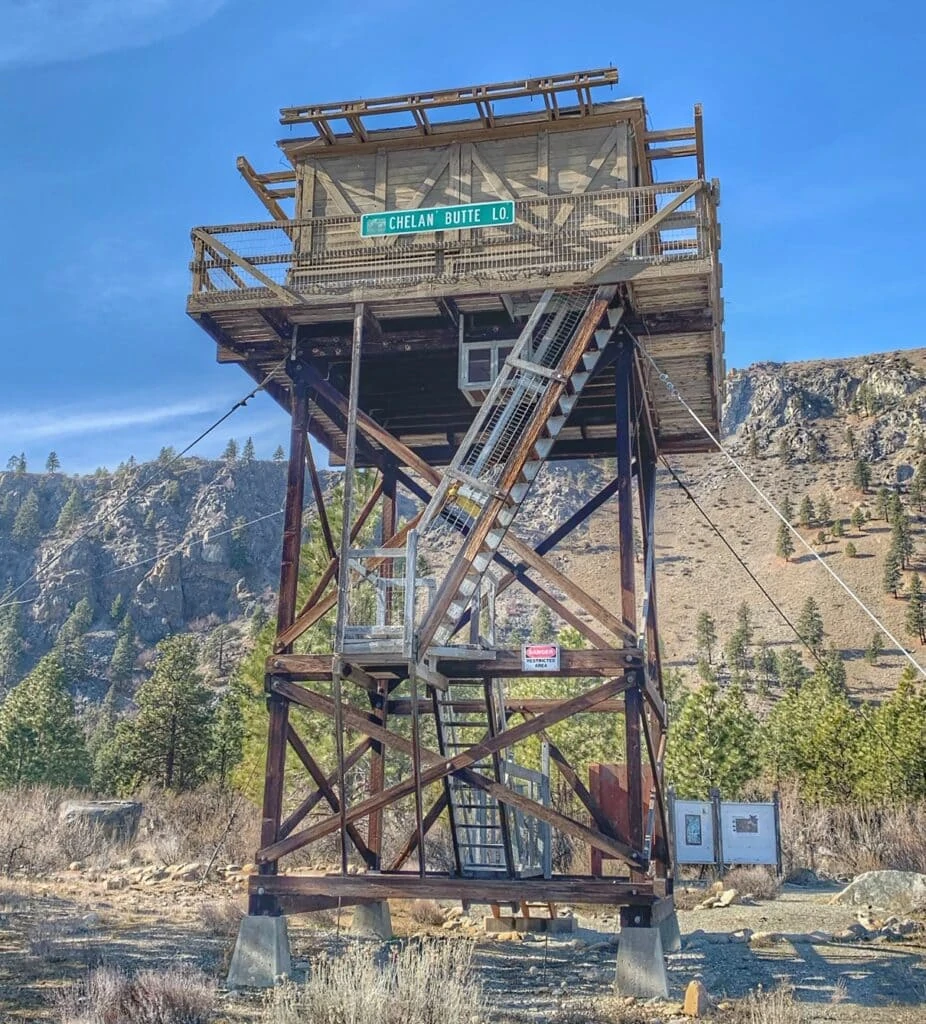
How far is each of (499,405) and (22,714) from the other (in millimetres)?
57486

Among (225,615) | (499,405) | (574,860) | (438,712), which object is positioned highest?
(225,615)

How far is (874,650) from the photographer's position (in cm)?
11781

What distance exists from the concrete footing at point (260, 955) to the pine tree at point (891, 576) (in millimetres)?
128313

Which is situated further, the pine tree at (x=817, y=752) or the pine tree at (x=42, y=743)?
the pine tree at (x=42, y=743)

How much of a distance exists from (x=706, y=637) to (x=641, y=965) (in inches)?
4438

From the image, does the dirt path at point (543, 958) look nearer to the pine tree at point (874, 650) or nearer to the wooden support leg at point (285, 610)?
the wooden support leg at point (285, 610)

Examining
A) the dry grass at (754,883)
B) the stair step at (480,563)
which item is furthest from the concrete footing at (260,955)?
the dry grass at (754,883)

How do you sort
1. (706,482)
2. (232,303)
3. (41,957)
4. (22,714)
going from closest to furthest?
(41,957) → (232,303) → (22,714) → (706,482)

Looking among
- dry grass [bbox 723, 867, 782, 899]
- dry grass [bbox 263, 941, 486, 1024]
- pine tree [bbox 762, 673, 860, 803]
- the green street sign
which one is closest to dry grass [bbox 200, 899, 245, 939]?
dry grass [bbox 263, 941, 486, 1024]

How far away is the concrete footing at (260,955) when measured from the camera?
1541cm

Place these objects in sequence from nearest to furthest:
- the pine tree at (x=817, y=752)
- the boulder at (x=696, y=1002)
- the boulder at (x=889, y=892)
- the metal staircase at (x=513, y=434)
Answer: the boulder at (x=696, y=1002), the metal staircase at (x=513, y=434), the boulder at (x=889, y=892), the pine tree at (x=817, y=752)

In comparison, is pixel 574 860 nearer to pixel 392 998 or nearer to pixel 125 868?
pixel 125 868

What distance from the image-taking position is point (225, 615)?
7505 inches

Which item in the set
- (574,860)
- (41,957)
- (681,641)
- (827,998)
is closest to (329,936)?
(41,957)
